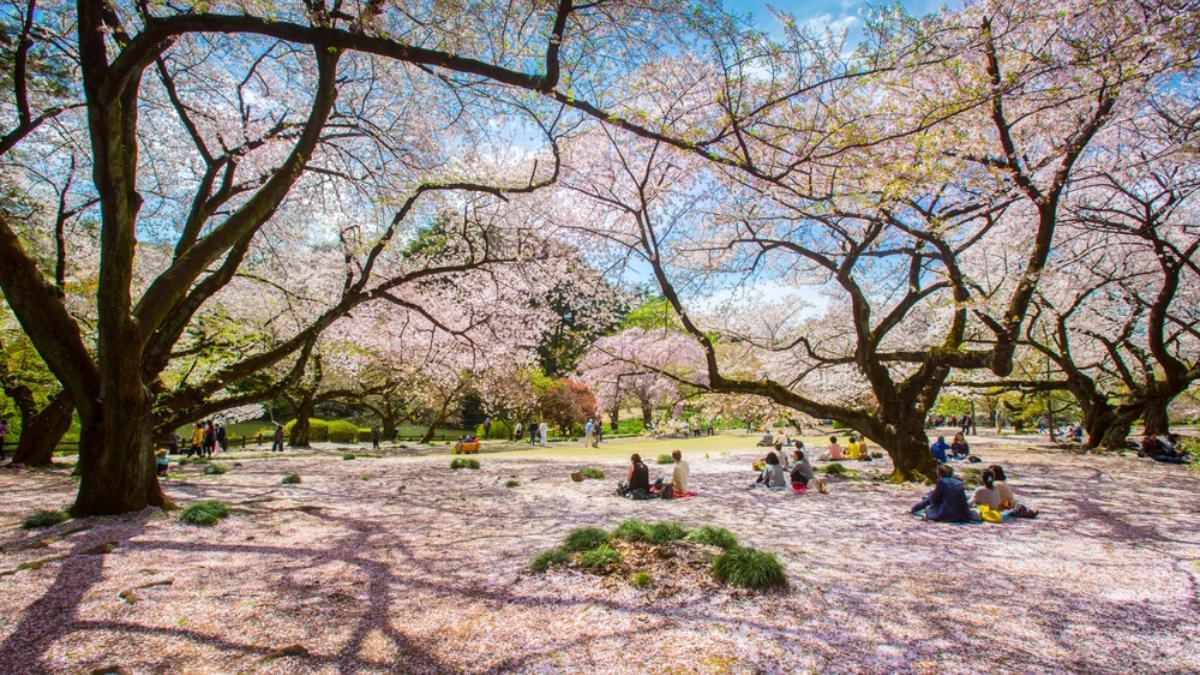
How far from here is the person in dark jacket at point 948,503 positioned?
7770 millimetres

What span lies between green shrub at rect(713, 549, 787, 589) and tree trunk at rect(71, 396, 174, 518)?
6.85 m

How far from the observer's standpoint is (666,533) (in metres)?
5.89

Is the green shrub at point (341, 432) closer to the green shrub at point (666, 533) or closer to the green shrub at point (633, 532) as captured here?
the green shrub at point (633, 532)

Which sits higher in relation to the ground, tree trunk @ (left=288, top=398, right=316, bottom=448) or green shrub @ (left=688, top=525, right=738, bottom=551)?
tree trunk @ (left=288, top=398, right=316, bottom=448)

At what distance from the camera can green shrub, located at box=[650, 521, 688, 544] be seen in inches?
227

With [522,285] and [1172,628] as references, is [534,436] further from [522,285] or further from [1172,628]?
[1172,628]

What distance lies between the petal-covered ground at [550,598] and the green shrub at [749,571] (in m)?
0.16

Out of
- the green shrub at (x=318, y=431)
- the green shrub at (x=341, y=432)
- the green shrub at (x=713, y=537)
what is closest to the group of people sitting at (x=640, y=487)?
the green shrub at (x=713, y=537)

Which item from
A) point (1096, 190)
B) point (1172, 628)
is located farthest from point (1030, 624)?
point (1096, 190)

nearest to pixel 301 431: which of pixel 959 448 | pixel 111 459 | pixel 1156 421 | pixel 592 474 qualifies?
pixel 592 474

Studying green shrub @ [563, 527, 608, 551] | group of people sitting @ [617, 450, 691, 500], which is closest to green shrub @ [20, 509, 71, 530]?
green shrub @ [563, 527, 608, 551]

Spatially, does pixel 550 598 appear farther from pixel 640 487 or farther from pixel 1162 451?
pixel 1162 451

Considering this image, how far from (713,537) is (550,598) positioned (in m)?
2.00

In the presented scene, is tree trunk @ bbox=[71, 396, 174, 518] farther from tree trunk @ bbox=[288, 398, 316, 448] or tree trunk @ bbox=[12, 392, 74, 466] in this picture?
tree trunk @ bbox=[288, 398, 316, 448]
